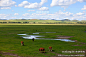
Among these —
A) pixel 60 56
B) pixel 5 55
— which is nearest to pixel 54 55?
pixel 60 56

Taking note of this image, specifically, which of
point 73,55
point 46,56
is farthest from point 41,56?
point 73,55

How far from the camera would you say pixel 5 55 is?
75.8 feet

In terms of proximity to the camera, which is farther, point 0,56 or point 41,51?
point 41,51

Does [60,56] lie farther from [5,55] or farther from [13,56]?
[5,55]

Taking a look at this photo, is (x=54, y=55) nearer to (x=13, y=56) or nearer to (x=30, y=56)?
(x=30, y=56)

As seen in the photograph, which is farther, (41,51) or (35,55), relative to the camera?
(41,51)

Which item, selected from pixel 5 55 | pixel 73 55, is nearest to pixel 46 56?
pixel 73 55

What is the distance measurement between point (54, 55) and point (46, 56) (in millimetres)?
1616

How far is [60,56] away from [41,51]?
15.8 ft

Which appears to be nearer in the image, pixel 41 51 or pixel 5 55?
pixel 5 55

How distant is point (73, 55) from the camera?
22.7m

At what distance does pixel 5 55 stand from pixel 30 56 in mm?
4776

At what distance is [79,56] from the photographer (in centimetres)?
2206

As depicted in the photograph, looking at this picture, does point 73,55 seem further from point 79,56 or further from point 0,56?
point 0,56
